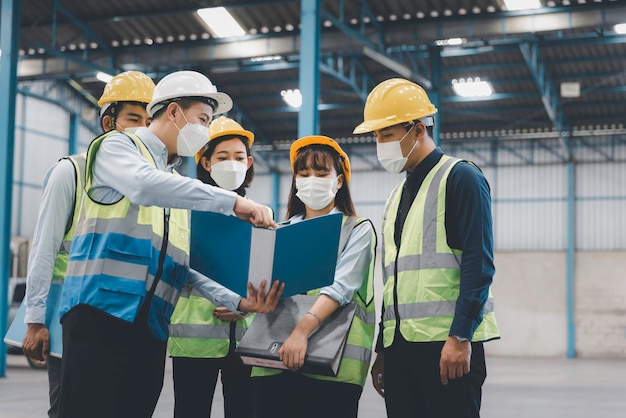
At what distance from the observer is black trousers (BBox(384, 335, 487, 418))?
10.7 feet

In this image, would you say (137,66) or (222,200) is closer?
(222,200)

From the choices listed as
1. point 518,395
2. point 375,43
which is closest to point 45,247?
point 518,395

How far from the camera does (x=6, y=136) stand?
464 inches

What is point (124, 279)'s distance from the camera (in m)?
3.00

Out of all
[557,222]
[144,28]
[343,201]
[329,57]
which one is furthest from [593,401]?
[557,222]

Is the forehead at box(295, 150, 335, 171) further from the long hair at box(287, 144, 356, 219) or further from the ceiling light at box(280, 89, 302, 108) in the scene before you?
the ceiling light at box(280, 89, 302, 108)

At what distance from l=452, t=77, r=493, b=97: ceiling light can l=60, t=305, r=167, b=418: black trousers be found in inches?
760

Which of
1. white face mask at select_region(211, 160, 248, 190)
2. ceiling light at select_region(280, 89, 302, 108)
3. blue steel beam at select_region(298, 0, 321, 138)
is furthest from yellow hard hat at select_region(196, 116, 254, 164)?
ceiling light at select_region(280, 89, 302, 108)

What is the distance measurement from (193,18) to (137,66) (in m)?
2.46

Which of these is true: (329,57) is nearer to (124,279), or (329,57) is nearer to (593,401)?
(593,401)

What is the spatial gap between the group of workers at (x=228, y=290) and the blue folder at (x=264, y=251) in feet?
0.23

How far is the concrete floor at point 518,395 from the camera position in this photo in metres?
9.12

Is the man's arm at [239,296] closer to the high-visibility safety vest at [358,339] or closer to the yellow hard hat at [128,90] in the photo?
the high-visibility safety vest at [358,339]

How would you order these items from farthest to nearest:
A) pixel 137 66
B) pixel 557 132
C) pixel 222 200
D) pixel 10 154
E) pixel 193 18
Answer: pixel 557 132, pixel 137 66, pixel 193 18, pixel 10 154, pixel 222 200
